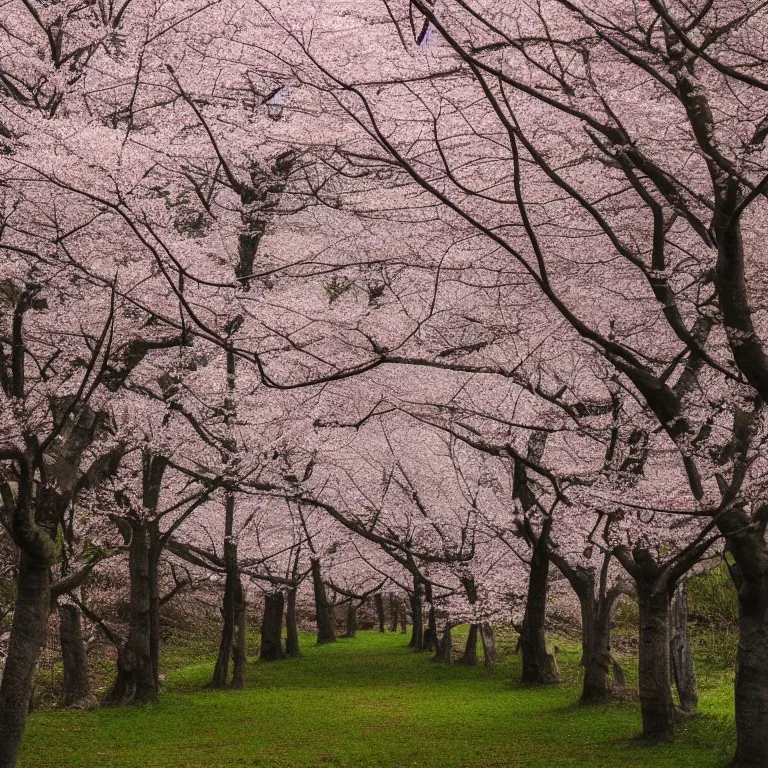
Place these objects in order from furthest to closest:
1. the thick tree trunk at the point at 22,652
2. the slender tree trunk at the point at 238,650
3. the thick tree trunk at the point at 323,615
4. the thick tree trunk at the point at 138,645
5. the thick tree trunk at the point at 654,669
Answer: the thick tree trunk at the point at 323,615 < the slender tree trunk at the point at 238,650 < the thick tree trunk at the point at 138,645 < the thick tree trunk at the point at 654,669 < the thick tree trunk at the point at 22,652

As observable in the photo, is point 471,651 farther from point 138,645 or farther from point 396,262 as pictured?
point 396,262

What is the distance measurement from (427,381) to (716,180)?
31.1 ft

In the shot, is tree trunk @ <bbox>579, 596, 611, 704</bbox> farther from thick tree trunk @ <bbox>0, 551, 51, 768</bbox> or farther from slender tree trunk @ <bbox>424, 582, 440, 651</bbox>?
thick tree trunk @ <bbox>0, 551, 51, 768</bbox>

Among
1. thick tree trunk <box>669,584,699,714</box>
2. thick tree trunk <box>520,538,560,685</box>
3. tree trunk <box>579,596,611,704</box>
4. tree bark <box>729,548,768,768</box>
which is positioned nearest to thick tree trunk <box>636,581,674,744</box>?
thick tree trunk <box>669,584,699,714</box>

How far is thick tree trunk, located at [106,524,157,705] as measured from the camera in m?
15.1

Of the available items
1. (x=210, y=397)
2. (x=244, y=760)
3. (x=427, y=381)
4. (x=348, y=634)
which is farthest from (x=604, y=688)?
(x=348, y=634)

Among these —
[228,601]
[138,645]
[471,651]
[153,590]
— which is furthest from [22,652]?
[471,651]

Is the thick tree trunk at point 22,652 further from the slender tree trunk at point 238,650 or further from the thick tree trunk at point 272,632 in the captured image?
the thick tree trunk at point 272,632

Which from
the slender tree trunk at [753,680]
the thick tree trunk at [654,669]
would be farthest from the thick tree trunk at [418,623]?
the slender tree trunk at [753,680]

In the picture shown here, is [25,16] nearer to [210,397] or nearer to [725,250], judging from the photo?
[210,397]

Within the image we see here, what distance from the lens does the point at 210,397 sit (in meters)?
13.2

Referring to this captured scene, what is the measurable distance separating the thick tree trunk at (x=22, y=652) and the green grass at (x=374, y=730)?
97.1 inches

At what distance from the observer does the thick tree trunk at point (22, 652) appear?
7121 mm

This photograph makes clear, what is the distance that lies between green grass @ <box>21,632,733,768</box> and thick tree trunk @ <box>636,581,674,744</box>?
0.88ft
